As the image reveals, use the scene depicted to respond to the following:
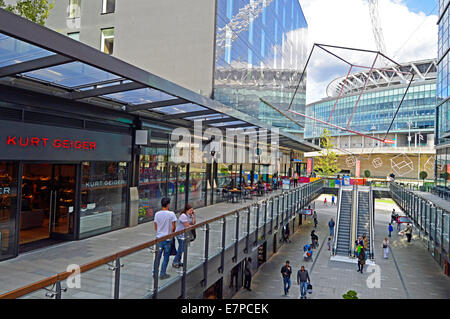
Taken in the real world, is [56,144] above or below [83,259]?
above

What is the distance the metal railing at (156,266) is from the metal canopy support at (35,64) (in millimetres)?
3735

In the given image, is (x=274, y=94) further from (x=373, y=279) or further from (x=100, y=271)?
(x=100, y=271)

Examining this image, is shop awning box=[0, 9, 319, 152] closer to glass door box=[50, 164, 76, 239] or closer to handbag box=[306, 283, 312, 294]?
glass door box=[50, 164, 76, 239]

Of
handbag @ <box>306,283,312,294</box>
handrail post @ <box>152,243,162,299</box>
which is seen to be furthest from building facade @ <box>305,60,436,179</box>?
handrail post @ <box>152,243,162,299</box>

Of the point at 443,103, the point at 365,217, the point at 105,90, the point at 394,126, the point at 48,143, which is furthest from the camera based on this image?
the point at 394,126

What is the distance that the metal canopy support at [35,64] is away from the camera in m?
6.06

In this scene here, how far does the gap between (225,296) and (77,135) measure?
931 centimetres

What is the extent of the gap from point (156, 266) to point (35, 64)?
4351 mm

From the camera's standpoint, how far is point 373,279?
59.9 feet

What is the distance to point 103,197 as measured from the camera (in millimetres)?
10523

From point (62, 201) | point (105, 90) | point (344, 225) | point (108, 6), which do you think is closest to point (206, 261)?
point (105, 90)

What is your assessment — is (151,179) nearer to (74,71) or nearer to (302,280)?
(74,71)

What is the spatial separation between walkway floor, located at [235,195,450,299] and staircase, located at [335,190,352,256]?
1.10 m
